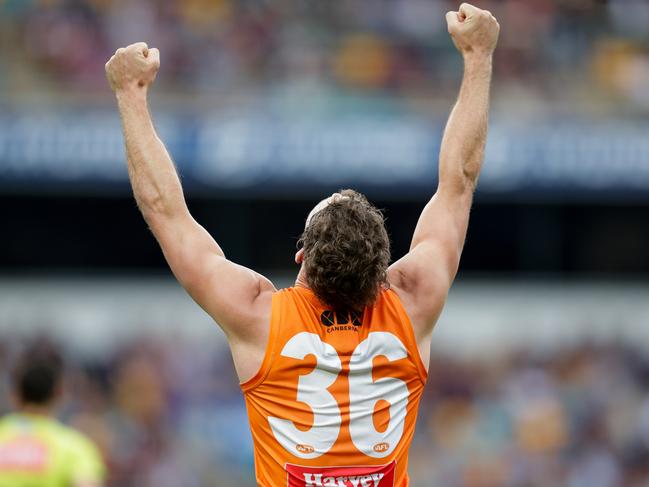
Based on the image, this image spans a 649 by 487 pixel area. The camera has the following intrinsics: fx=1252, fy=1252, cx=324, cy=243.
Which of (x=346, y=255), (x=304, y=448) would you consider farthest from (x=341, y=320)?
(x=304, y=448)

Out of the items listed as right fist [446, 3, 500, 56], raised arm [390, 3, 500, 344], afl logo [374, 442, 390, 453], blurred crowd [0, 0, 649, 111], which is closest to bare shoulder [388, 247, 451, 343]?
raised arm [390, 3, 500, 344]

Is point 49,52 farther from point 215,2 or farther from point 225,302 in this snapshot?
point 225,302

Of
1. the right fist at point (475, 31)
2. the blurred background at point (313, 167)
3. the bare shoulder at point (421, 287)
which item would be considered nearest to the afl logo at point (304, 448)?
the bare shoulder at point (421, 287)

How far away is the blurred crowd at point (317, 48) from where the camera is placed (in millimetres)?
16062

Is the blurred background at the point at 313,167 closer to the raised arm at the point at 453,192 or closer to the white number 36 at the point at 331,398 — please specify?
the raised arm at the point at 453,192

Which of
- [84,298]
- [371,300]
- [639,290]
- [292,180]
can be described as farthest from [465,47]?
[639,290]

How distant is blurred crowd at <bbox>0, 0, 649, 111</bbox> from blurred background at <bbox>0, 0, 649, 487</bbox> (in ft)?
0.09

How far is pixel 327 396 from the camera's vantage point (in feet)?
10.8

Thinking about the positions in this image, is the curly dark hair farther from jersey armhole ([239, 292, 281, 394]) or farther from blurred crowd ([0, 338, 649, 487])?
blurred crowd ([0, 338, 649, 487])

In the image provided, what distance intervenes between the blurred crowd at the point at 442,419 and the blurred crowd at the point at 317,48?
12.0 ft

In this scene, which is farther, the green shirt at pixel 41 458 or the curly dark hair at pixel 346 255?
the green shirt at pixel 41 458

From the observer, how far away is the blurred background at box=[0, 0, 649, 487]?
14.3 metres

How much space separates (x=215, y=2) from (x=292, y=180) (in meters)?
2.79

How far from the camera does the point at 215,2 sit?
55.6 feet
